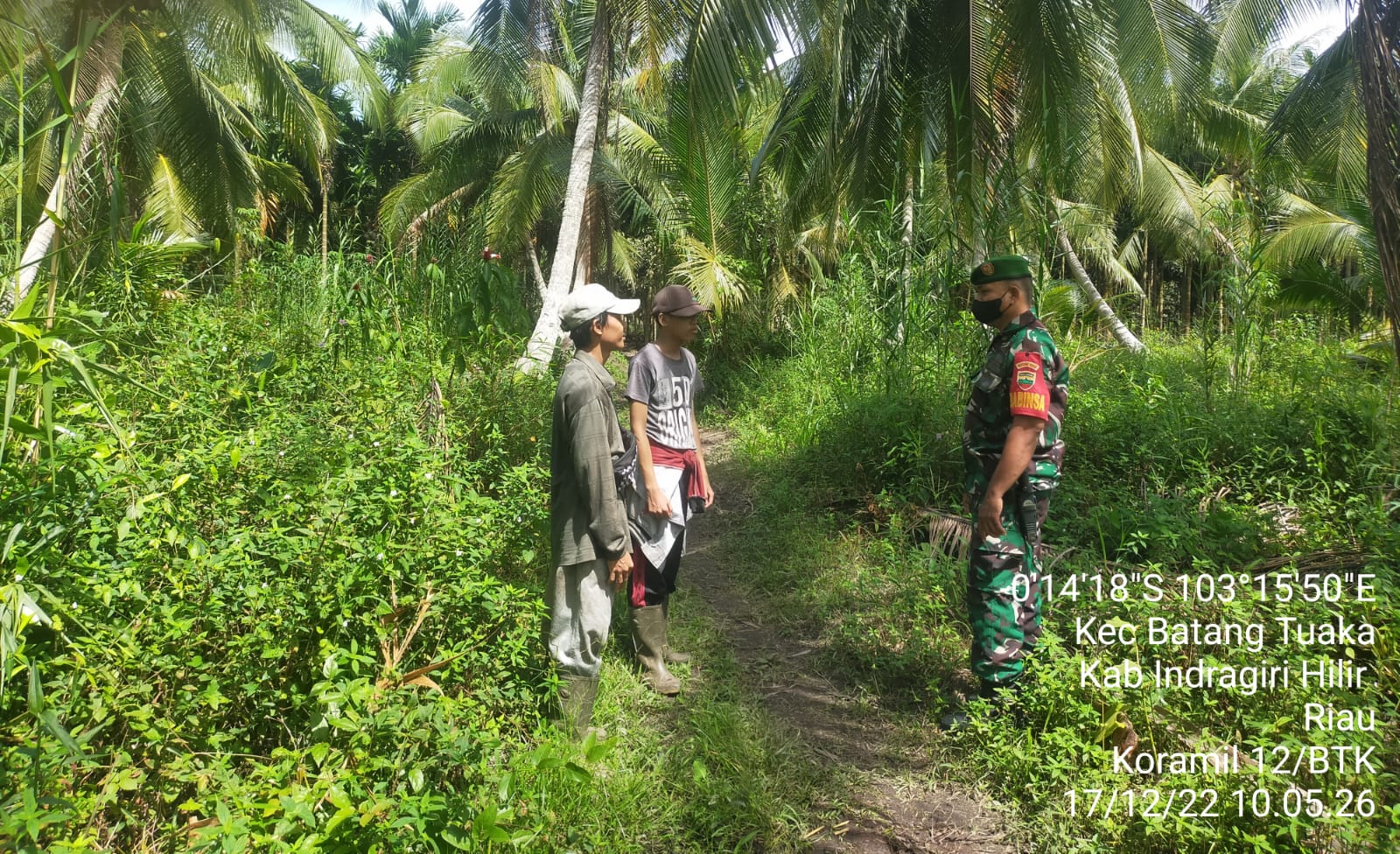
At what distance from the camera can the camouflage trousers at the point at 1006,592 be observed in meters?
3.28

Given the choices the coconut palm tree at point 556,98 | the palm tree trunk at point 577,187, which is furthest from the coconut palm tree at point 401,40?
the palm tree trunk at point 577,187

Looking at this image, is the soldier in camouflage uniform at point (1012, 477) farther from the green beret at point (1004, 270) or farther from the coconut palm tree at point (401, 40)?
the coconut palm tree at point (401, 40)

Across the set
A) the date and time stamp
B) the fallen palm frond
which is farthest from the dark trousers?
the date and time stamp

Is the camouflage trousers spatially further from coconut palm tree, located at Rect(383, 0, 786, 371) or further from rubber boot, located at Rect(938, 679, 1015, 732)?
coconut palm tree, located at Rect(383, 0, 786, 371)

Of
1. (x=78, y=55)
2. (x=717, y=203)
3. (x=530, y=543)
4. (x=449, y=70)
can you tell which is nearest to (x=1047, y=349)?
(x=530, y=543)

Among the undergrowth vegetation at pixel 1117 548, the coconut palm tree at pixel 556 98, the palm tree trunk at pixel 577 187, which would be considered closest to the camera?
the undergrowth vegetation at pixel 1117 548

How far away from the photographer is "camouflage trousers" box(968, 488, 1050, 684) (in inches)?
129

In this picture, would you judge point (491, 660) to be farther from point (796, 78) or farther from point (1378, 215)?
point (796, 78)

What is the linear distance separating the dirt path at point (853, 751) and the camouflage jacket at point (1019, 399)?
1136mm

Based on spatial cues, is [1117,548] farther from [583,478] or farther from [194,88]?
[194,88]

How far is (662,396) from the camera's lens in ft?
12.8

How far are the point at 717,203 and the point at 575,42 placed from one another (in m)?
5.30

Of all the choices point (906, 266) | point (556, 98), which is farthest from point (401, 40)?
point (906, 266)

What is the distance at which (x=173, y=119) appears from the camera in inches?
450
